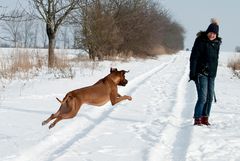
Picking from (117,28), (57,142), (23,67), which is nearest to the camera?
(57,142)

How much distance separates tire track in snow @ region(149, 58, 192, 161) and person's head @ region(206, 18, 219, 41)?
5.89 ft

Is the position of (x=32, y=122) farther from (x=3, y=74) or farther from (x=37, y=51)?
(x=37, y=51)

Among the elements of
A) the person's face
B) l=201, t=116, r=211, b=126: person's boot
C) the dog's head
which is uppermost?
the person's face

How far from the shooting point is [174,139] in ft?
20.7

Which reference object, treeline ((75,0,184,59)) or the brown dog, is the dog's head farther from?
treeline ((75,0,184,59))

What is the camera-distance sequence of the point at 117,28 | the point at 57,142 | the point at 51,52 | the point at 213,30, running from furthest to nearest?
1. the point at 117,28
2. the point at 51,52
3. the point at 213,30
4. the point at 57,142

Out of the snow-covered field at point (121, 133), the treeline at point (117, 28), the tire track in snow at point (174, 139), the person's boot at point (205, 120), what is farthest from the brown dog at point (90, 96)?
the treeline at point (117, 28)

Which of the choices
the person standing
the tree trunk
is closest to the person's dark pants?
the person standing

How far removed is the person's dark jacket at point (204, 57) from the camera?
7.46 metres

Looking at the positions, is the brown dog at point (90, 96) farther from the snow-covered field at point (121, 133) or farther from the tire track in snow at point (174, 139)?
the tire track in snow at point (174, 139)

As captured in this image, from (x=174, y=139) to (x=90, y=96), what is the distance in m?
1.77

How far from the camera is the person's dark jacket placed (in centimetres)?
746

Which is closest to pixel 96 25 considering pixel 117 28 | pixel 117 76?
pixel 117 28

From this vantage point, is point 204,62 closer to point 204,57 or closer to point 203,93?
point 204,57
